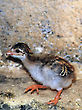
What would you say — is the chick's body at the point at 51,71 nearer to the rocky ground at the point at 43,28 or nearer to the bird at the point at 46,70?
the bird at the point at 46,70

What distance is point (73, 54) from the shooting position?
374cm

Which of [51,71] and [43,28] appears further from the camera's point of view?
[43,28]

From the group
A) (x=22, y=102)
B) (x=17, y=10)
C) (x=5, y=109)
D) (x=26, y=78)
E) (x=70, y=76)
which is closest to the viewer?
(x=5, y=109)

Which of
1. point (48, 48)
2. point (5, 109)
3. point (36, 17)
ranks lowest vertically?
point (5, 109)

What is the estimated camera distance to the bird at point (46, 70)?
2.88 m

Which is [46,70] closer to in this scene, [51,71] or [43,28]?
[51,71]

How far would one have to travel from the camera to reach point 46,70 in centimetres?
295

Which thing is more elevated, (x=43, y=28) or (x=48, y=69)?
(x=43, y=28)

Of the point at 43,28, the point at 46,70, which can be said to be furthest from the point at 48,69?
the point at 43,28

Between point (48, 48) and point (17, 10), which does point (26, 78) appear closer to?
point (48, 48)

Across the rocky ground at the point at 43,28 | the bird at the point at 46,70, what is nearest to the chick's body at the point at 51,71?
the bird at the point at 46,70

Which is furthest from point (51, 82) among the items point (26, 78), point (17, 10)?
point (17, 10)

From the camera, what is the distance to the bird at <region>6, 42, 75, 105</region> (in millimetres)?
2881

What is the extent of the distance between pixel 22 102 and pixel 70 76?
0.83 meters
